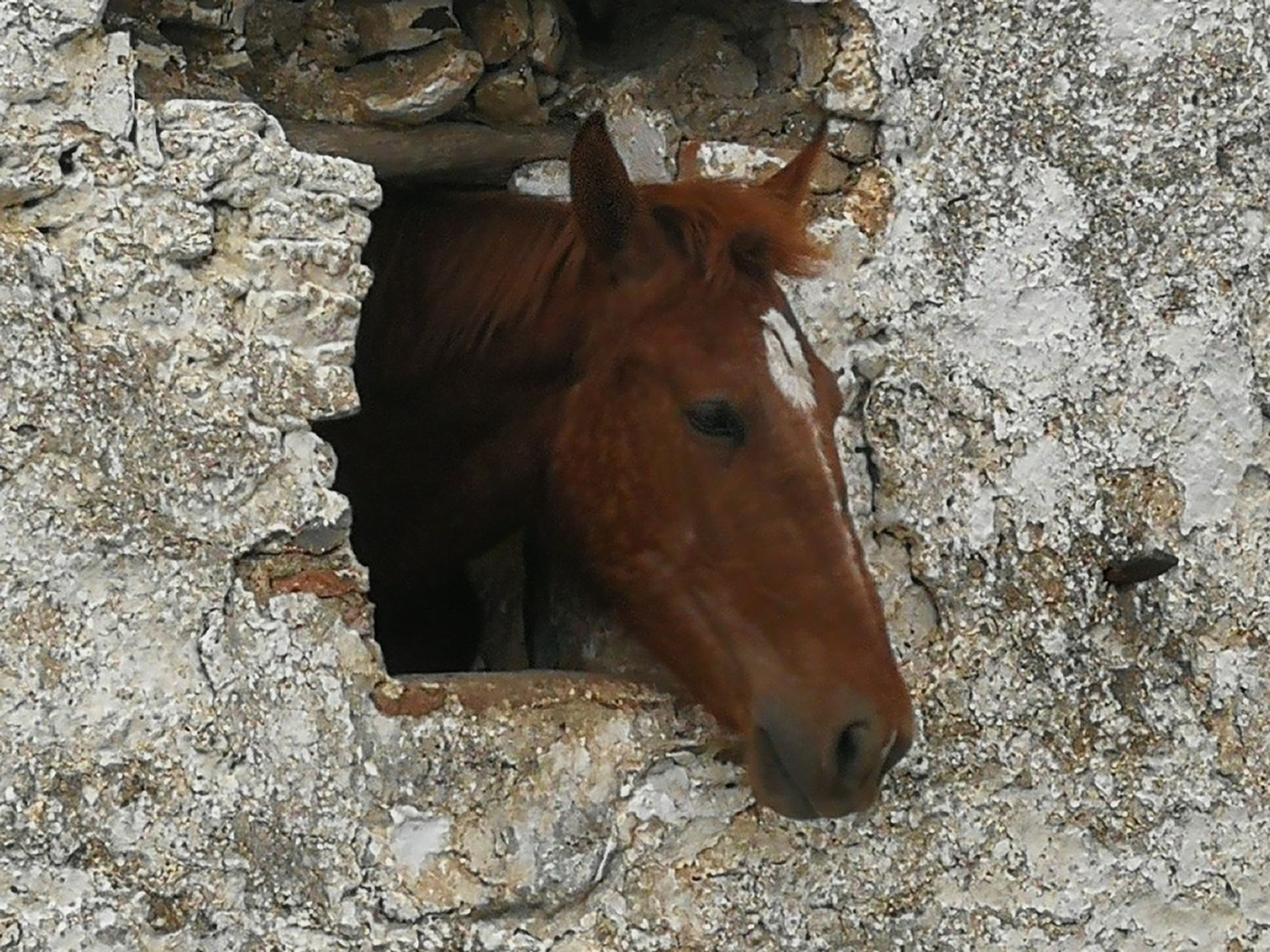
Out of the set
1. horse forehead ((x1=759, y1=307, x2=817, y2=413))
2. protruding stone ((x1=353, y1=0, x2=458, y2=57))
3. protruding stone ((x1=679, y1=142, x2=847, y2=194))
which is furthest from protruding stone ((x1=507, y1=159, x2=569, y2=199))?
horse forehead ((x1=759, y1=307, x2=817, y2=413))

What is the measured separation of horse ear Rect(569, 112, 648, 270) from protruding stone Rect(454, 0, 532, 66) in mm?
381

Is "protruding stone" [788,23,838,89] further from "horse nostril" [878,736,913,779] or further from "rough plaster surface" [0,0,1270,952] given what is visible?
"horse nostril" [878,736,913,779]

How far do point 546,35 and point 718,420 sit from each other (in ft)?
2.68

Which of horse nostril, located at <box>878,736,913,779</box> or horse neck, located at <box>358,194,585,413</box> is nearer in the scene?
horse nostril, located at <box>878,736,913,779</box>

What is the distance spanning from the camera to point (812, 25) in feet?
9.41

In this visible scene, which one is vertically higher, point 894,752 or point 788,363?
point 788,363

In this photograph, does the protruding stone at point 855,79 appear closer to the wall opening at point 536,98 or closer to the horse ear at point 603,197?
the wall opening at point 536,98

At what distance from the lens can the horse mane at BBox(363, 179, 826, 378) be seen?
251 cm

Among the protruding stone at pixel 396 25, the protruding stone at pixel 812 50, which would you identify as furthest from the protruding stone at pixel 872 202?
the protruding stone at pixel 396 25

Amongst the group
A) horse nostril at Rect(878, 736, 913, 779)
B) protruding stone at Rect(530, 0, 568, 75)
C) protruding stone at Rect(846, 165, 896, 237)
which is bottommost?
horse nostril at Rect(878, 736, 913, 779)

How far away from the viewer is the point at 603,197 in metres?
2.49

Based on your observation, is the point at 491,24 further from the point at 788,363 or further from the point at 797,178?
the point at 788,363

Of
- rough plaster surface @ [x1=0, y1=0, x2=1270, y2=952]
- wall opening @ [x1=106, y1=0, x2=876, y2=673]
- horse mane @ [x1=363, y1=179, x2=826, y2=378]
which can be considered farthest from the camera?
wall opening @ [x1=106, y1=0, x2=876, y2=673]

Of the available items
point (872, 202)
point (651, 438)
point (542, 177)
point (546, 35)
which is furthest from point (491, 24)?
point (651, 438)
